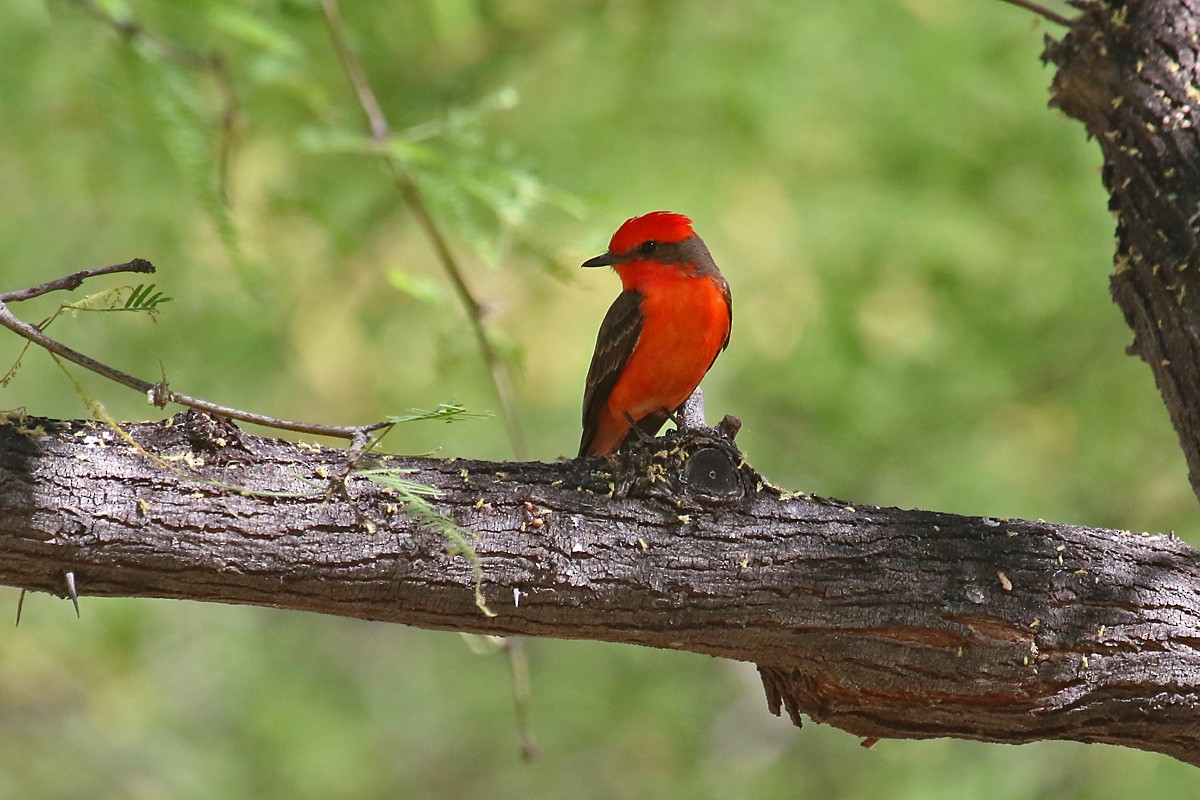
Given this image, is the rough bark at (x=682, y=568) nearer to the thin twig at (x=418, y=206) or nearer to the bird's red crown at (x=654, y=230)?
the thin twig at (x=418, y=206)

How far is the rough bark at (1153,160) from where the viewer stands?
11.8 feet

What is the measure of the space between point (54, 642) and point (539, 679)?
3.44m

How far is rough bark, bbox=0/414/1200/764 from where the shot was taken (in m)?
2.64

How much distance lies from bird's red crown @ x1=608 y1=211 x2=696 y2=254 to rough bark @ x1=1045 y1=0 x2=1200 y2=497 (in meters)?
1.48

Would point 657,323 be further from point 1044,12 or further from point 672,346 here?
point 1044,12

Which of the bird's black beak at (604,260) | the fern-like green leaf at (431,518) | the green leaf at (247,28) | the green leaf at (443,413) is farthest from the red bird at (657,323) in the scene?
the green leaf at (443,413)

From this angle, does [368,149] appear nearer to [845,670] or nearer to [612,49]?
[845,670]

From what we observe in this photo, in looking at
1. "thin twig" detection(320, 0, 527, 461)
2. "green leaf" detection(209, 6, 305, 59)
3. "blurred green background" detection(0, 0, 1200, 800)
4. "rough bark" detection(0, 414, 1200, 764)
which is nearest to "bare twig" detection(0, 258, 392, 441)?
"rough bark" detection(0, 414, 1200, 764)

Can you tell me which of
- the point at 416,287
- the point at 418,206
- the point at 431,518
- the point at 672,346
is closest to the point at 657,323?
the point at 672,346

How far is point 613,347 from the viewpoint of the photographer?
4891 mm

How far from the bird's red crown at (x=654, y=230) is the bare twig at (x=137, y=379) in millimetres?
2726

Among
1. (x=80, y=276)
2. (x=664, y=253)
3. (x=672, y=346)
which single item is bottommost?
(x=80, y=276)

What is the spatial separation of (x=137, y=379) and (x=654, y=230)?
2.98 m

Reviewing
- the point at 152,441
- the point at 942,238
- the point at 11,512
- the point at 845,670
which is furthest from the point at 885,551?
the point at 942,238
